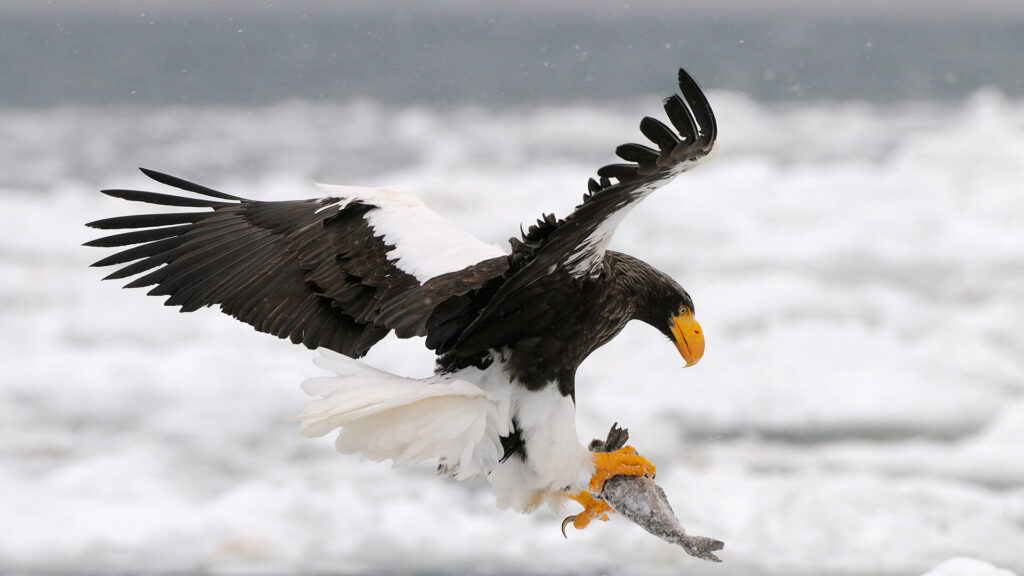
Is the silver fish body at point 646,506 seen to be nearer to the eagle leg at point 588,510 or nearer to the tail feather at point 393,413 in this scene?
the eagle leg at point 588,510

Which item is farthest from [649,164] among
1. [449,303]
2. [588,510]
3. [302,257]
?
[302,257]

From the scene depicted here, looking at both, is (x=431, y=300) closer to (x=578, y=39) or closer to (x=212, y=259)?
(x=212, y=259)

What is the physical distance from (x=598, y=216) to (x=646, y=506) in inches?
41.0

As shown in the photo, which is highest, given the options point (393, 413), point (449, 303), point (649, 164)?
point (649, 164)

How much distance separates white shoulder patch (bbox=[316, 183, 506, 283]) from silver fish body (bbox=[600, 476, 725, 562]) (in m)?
0.74

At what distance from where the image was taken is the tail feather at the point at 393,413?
3.11 meters

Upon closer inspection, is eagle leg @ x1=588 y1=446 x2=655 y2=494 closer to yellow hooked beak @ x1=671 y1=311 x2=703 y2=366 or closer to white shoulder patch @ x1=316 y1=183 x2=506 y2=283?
yellow hooked beak @ x1=671 y1=311 x2=703 y2=366

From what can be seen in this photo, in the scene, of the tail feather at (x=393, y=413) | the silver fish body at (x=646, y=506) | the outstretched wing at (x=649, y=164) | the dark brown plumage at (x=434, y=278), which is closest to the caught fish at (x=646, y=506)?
the silver fish body at (x=646, y=506)

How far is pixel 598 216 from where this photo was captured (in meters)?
2.86

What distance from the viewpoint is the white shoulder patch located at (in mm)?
3594

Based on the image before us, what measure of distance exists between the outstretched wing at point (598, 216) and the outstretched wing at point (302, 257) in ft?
0.89

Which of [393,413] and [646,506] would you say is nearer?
[393,413]

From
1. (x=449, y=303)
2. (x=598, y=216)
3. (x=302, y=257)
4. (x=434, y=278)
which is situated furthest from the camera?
(x=302, y=257)

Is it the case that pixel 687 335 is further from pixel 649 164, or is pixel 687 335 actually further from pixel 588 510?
pixel 649 164
